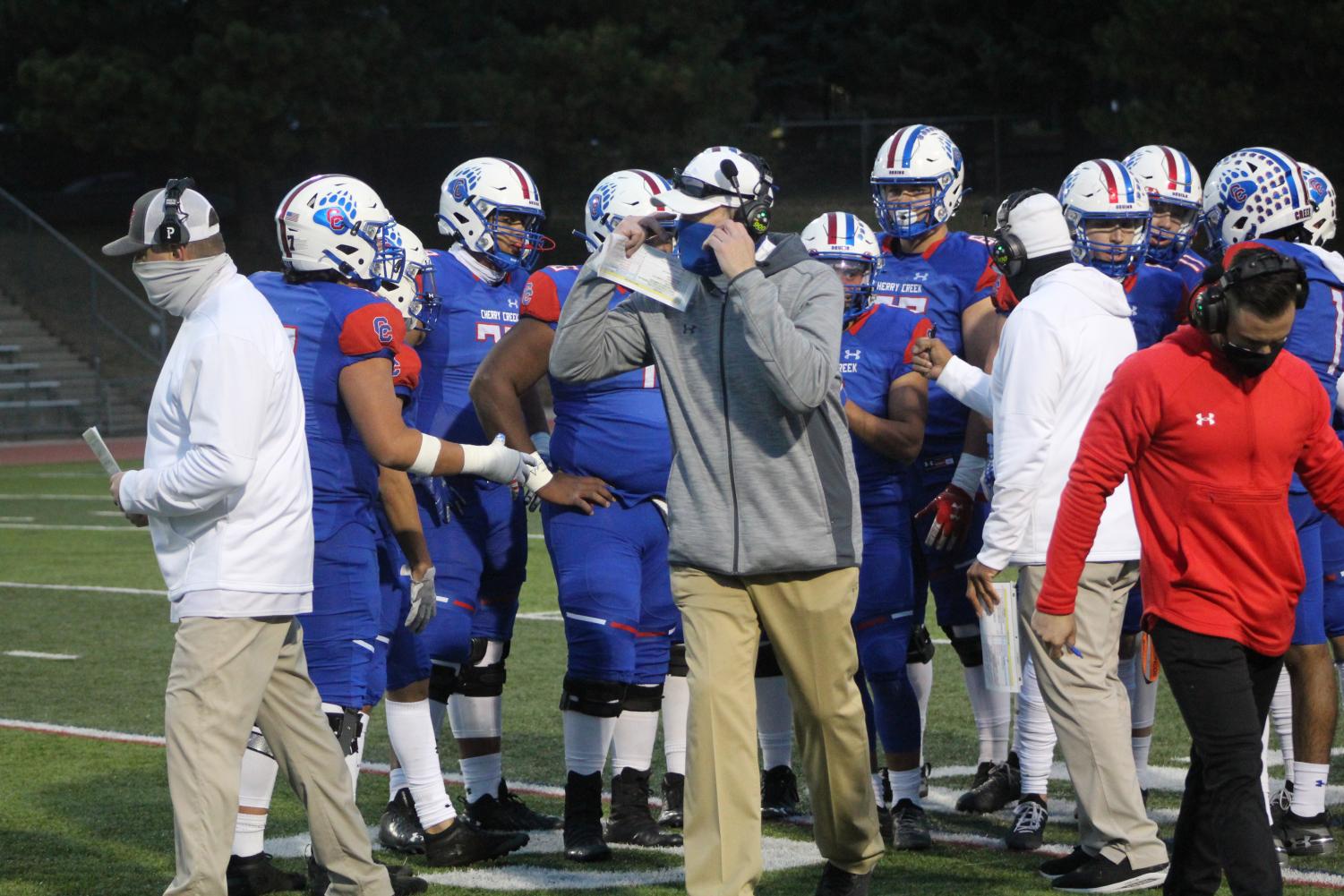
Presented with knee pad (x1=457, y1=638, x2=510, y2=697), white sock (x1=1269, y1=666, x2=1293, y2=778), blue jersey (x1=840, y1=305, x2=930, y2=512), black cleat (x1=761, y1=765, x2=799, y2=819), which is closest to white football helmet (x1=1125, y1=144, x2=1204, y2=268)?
blue jersey (x1=840, y1=305, x2=930, y2=512)

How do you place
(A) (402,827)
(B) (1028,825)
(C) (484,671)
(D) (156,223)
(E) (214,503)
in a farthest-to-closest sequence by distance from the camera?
(C) (484,671) < (A) (402,827) < (B) (1028,825) < (D) (156,223) < (E) (214,503)

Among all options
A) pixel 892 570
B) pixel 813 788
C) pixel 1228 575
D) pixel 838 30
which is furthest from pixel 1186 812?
pixel 838 30

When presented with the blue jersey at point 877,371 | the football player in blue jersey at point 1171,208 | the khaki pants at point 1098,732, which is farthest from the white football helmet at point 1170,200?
the khaki pants at point 1098,732

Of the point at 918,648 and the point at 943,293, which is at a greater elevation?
the point at 943,293

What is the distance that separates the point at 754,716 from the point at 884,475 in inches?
69.4

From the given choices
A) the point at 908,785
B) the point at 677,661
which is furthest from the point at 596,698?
the point at 908,785

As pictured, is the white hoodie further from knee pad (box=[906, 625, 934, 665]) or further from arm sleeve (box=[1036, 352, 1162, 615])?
knee pad (box=[906, 625, 934, 665])

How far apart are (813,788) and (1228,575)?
1251 millimetres

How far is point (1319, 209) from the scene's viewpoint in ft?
21.2

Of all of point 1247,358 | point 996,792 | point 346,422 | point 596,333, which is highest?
point 596,333

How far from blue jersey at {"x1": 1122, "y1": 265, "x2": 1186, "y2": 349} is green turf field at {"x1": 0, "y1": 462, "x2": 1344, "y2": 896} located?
166 centimetres

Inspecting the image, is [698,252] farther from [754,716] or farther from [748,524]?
[754,716]

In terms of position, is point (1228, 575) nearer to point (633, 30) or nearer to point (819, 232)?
point (819, 232)

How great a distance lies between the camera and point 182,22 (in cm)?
3394
